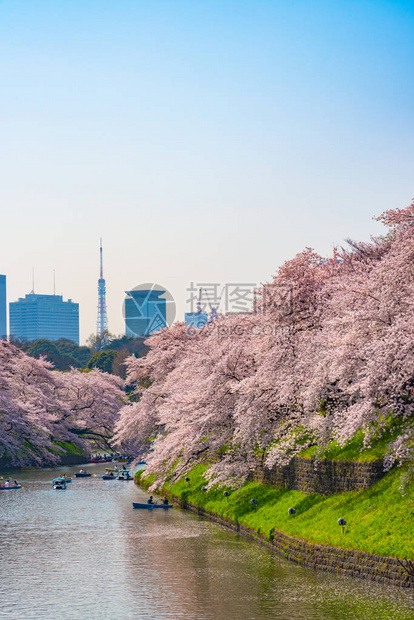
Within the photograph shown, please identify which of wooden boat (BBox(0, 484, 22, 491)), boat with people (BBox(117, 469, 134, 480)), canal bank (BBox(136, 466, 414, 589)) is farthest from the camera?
boat with people (BBox(117, 469, 134, 480))

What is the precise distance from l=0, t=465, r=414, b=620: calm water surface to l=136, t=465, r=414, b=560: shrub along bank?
151cm

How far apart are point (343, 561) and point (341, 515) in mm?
2898

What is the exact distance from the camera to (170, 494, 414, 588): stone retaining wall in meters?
27.6

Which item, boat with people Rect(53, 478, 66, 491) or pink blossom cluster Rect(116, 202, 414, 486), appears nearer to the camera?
pink blossom cluster Rect(116, 202, 414, 486)

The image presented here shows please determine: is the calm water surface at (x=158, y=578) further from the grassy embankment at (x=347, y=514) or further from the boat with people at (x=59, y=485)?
the boat with people at (x=59, y=485)

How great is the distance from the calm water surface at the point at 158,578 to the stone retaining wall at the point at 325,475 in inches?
164

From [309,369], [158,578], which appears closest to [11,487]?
[158,578]

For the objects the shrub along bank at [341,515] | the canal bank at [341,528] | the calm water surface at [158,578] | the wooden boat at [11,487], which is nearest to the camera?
the calm water surface at [158,578]

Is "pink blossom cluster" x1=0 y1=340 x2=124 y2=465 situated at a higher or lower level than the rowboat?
higher

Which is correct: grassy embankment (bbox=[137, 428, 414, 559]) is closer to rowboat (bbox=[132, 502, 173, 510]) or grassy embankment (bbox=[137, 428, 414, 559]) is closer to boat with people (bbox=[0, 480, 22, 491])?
rowboat (bbox=[132, 502, 173, 510])

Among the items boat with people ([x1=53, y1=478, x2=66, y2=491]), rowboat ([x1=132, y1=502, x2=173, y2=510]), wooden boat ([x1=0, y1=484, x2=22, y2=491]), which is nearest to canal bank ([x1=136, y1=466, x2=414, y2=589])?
rowboat ([x1=132, y1=502, x2=173, y2=510])

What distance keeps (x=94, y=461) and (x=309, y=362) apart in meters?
64.3

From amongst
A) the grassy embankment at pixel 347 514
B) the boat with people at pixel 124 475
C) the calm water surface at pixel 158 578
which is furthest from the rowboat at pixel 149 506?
the boat with people at pixel 124 475

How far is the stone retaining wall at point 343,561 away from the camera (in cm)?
2764
